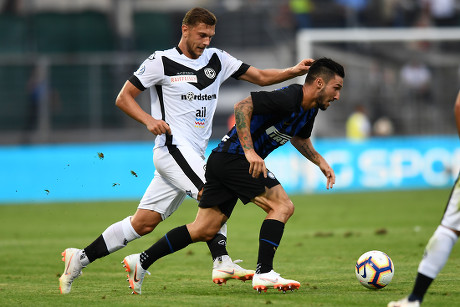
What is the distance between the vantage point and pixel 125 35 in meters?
27.2

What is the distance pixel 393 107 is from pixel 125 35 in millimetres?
9232

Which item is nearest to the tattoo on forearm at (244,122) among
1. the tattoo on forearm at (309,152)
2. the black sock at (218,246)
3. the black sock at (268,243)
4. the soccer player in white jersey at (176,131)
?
the black sock at (268,243)

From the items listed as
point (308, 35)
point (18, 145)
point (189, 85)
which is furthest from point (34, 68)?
point (189, 85)

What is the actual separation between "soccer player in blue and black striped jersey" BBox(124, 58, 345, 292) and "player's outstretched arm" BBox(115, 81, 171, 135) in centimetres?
53

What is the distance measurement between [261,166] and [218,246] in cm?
132

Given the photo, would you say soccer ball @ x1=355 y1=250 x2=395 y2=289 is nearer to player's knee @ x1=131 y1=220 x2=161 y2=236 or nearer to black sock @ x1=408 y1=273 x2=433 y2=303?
black sock @ x1=408 y1=273 x2=433 y2=303

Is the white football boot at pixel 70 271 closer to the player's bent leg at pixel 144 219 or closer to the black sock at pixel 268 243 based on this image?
the player's bent leg at pixel 144 219

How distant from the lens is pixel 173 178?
24.5 ft

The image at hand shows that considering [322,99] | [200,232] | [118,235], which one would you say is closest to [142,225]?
[118,235]

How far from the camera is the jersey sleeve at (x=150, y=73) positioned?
758 centimetres

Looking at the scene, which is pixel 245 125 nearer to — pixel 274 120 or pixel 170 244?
pixel 274 120

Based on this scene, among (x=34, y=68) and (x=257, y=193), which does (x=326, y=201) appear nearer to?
(x=34, y=68)

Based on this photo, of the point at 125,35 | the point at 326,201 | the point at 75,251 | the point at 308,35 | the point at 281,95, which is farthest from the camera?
the point at 125,35

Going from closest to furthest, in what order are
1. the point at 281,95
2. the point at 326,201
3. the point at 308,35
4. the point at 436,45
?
the point at 281,95 → the point at 326,201 → the point at 308,35 → the point at 436,45
